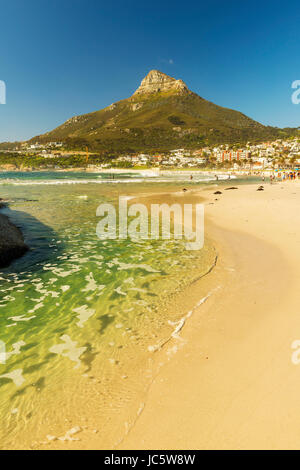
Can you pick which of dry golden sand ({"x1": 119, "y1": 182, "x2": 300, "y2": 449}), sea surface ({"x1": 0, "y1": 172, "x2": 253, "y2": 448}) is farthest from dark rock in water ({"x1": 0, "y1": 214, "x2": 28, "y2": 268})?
dry golden sand ({"x1": 119, "y1": 182, "x2": 300, "y2": 449})

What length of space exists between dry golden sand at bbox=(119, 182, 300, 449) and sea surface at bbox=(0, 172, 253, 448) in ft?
1.19

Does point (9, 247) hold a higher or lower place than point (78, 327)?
higher

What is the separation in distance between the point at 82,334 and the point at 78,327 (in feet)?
0.89

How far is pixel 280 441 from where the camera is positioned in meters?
2.69

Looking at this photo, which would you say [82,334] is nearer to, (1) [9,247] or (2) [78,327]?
(2) [78,327]

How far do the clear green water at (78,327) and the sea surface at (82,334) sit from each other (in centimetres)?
2

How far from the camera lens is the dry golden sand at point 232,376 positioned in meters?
2.83

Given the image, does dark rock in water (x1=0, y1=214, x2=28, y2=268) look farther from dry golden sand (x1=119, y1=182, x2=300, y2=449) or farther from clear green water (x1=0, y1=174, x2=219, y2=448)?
dry golden sand (x1=119, y1=182, x2=300, y2=449)

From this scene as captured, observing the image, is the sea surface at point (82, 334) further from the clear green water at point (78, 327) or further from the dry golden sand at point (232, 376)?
the dry golden sand at point (232, 376)

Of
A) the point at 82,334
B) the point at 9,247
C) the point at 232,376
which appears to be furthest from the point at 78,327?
the point at 9,247

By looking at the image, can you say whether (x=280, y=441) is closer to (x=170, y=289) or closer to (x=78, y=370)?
(x=78, y=370)

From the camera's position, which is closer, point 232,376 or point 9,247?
point 232,376

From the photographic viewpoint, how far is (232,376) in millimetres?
3691
